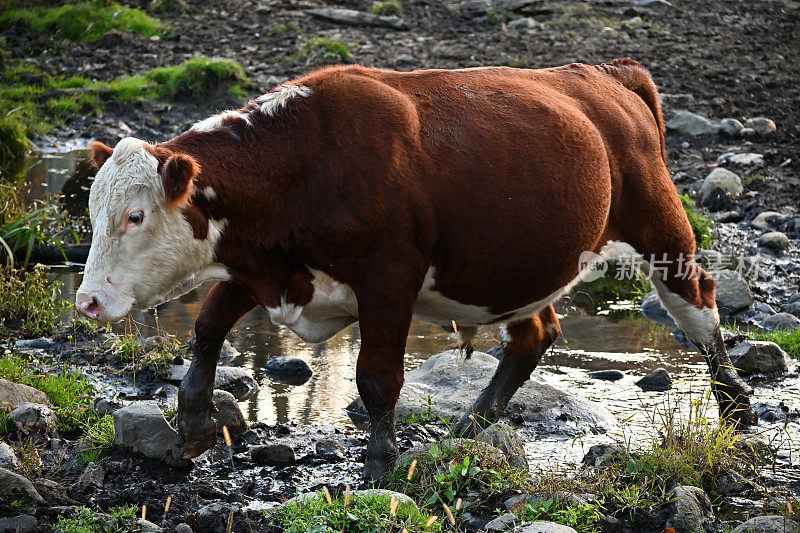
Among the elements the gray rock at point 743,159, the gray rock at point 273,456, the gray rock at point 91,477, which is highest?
the gray rock at point 91,477

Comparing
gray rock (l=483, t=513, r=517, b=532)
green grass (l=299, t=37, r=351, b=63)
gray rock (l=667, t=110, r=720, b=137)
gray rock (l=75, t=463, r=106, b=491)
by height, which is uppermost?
gray rock (l=483, t=513, r=517, b=532)

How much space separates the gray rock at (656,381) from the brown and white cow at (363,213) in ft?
5.97

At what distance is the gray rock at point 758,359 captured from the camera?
7973mm

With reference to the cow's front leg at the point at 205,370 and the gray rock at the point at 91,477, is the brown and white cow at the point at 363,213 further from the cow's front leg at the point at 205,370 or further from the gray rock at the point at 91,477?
the gray rock at the point at 91,477

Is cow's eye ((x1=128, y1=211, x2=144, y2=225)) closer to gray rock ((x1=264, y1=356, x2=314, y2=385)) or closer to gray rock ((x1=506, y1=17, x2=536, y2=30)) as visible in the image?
gray rock ((x1=264, y1=356, x2=314, y2=385))

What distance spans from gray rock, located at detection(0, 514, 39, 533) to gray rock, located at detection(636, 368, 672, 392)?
4.57 meters

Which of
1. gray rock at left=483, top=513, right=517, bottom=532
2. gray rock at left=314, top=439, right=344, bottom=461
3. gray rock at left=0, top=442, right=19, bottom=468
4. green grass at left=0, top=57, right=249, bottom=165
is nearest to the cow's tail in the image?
gray rock at left=314, top=439, right=344, bottom=461

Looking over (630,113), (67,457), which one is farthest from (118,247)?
(630,113)

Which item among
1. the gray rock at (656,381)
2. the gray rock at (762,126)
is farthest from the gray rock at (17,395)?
the gray rock at (762,126)

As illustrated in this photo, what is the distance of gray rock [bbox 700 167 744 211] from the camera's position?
12172 mm

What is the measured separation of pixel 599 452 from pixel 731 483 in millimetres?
735

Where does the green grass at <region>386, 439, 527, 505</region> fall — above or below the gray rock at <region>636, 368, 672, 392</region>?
above

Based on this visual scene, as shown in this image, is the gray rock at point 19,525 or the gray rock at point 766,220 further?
the gray rock at point 766,220

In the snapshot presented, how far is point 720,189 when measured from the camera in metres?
12.3
